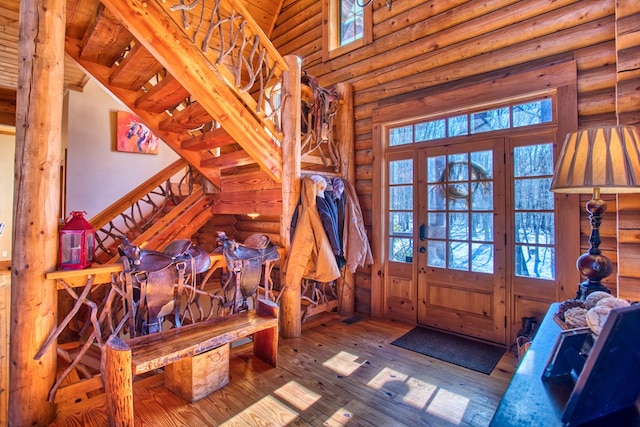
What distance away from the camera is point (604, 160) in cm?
155

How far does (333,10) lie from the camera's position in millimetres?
4543

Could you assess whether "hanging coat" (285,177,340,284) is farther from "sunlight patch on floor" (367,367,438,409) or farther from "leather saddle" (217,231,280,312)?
"sunlight patch on floor" (367,367,438,409)

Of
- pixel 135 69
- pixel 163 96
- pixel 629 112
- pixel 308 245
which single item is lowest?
pixel 308 245

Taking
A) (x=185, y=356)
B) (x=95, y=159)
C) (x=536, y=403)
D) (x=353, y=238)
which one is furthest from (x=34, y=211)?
(x=95, y=159)

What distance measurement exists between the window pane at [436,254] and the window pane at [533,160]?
99 centimetres

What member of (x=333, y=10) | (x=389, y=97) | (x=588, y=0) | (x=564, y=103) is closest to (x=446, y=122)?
(x=389, y=97)

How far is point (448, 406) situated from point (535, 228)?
173 centimetres

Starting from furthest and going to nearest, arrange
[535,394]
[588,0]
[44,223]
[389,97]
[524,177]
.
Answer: [389,97], [524,177], [588,0], [44,223], [535,394]

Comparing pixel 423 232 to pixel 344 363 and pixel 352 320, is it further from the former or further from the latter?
pixel 344 363

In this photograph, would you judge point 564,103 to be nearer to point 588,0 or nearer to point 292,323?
point 588,0

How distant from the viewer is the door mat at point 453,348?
9.20 feet

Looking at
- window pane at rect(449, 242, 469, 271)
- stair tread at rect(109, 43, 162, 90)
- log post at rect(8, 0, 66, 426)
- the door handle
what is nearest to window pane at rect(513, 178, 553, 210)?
window pane at rect(449, 242, 469, 271)

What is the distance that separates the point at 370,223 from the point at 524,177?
1.67m

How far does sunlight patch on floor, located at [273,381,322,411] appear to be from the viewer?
2.20 metres
